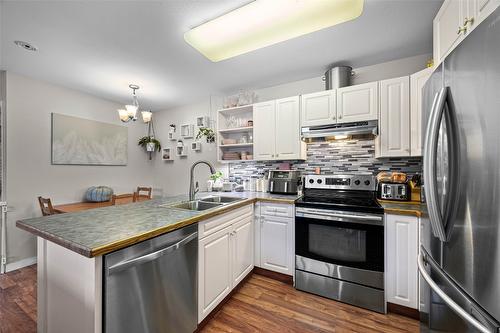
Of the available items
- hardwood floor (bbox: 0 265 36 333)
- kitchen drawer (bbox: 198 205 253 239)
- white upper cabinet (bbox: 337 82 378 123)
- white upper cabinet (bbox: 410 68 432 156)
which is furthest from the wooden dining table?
white upper cabinet (bbox: 410 68 432 156)

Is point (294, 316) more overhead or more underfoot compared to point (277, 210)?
more underfoot

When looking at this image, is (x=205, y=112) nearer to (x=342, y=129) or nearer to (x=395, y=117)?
(x=342, y=129)

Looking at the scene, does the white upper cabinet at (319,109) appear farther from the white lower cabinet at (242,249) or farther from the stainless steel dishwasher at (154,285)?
the stainless steel dishwasher at (154,285)

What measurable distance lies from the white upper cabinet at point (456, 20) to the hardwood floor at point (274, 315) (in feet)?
6.74

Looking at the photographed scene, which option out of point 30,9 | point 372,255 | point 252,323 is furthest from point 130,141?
point 372,255

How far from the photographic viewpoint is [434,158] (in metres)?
0.81

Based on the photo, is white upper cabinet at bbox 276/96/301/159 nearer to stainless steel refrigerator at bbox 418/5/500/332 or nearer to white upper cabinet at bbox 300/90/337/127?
white upper cabinet at bbox 300/90/337/127

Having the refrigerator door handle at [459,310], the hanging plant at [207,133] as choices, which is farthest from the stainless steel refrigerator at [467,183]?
the hanging plant at [207,133]

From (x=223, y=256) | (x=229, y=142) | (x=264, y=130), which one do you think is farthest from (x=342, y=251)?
(x=229, y=142)

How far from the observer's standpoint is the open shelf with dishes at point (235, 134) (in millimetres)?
2949

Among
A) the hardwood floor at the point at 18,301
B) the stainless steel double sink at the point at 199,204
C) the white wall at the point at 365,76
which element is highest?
the white wall at the point at 365,76

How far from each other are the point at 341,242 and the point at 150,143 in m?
3.75

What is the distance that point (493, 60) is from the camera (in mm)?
594

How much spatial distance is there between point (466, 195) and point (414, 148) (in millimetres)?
1486
